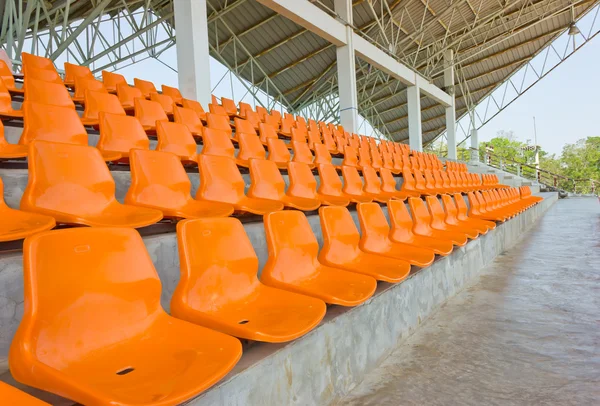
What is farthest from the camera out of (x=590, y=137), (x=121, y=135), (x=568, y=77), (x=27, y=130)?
(x=568, y=77)

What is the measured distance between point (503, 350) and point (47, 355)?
1.79 m

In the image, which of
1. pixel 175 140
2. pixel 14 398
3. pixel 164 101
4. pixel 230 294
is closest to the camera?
pixel 14 398

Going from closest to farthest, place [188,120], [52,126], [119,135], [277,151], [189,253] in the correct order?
[189,253]
[52,126]
[119,135]
[188,120]
[277,151]

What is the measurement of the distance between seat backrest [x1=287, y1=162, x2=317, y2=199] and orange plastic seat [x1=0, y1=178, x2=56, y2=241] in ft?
5.90

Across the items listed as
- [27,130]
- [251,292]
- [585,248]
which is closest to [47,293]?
[251,292]

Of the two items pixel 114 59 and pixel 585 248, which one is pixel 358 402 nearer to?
pixel 585 248

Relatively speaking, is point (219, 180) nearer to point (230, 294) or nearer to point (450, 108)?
point (230, 294)

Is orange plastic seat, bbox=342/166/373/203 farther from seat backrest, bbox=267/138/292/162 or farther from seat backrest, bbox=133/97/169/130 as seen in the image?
seat backrest, bbox=133/97/169/130

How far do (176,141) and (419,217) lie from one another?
6.54 ft

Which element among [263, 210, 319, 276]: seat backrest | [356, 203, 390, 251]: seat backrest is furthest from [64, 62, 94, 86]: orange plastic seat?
[263, 210, 319, 276]: seat backrest

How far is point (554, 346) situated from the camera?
1.86 m

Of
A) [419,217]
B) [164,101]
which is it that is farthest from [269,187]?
[164,101]

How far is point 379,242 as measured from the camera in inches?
101

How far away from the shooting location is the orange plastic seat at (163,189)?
2078mm
